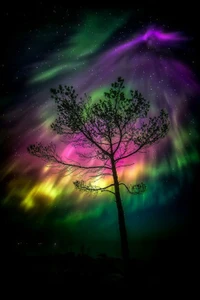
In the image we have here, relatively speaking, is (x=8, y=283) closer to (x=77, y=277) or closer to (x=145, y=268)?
(x=77, y=277)

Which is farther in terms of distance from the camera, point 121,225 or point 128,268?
point 121,225

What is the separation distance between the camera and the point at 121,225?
12.3 m

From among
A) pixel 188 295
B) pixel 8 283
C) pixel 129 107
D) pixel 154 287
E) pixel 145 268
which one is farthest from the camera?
pixel 145 268

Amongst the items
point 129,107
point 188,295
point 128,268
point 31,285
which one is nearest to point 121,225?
point 128,268

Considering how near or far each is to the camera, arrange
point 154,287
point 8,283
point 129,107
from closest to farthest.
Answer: point 8,283, point 154,287, point 129,107

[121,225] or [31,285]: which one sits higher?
[121,225]

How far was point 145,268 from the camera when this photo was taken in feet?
50.4

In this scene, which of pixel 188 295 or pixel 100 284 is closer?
pixel 100 284

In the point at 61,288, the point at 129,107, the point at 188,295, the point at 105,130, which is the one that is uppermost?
the point at 129,107

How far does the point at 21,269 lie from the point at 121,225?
→ 641cm

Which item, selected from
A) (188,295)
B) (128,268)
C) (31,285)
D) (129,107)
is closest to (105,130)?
(129,107)

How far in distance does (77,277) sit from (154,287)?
15.1ft

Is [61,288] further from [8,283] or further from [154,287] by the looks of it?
[154,287]

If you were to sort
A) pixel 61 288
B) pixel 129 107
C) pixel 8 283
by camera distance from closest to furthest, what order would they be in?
pixel 61 288 < pixel 8 283 < pixel 129 107
